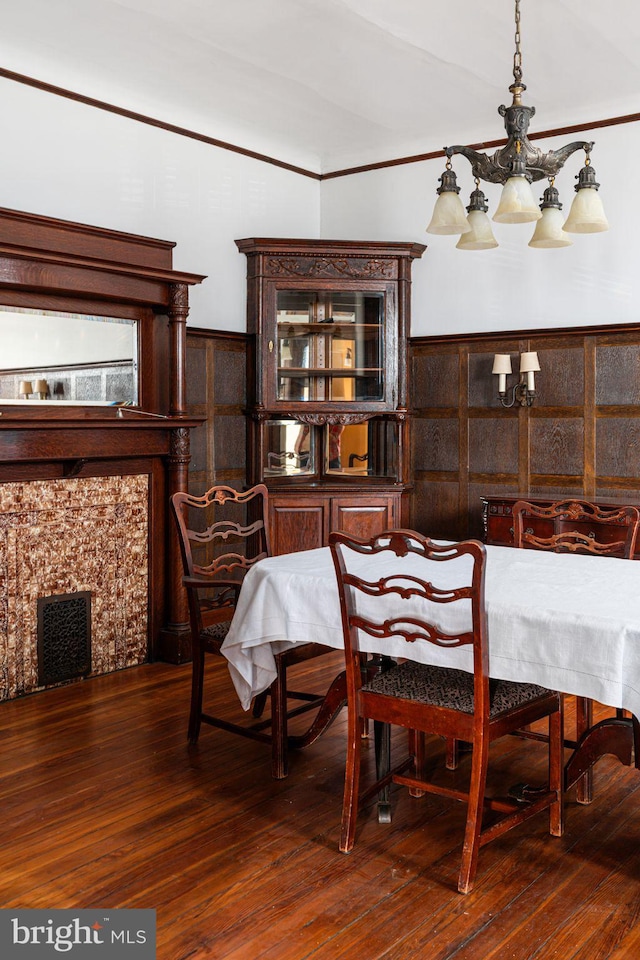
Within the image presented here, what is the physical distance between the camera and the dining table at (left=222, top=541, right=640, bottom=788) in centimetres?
238

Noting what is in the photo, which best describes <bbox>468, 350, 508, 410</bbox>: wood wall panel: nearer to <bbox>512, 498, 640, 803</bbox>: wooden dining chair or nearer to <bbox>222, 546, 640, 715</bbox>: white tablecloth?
<bbox>512, 498, 640, 803</bbox>: wooden dining chair

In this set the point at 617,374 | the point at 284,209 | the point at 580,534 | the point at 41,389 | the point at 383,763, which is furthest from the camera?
the point at 284,209

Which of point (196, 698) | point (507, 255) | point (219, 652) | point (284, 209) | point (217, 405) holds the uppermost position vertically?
point (284, 209)

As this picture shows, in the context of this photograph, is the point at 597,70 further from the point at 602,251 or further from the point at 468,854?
the point at 468,854

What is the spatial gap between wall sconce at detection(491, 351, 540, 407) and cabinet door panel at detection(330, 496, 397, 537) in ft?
3.22

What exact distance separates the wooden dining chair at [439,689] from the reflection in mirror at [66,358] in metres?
2.22

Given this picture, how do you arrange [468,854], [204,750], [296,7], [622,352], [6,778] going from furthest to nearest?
[622,352] → [296,7] → [204,750] → [6,778] → [468,854]

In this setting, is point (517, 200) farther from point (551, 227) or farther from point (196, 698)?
point (196, 698)

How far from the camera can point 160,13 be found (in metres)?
3.89

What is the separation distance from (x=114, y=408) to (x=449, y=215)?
2.21 metres

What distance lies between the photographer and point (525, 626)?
98.1 inches

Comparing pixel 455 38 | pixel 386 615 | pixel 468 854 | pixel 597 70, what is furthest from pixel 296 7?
pixel 468 854

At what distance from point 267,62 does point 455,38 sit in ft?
3.21

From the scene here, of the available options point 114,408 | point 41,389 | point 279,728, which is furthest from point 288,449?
point 279,728
